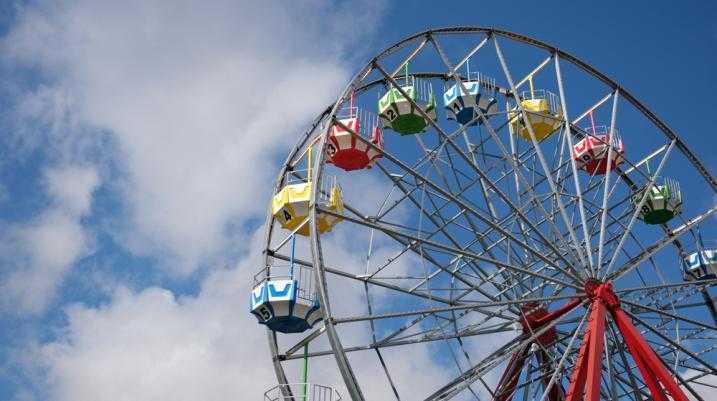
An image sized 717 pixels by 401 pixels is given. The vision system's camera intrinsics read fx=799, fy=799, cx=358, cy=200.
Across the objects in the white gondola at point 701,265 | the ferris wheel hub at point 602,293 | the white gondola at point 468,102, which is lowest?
the ferris wheel hub at point 602,293

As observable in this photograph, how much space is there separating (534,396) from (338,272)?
4.14m

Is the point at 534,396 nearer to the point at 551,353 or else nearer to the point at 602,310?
the point at 551,353

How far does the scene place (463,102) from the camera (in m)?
16.6

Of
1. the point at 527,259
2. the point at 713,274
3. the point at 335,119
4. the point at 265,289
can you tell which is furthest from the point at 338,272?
the point at 713,274

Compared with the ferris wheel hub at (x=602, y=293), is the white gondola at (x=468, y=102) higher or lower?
higher

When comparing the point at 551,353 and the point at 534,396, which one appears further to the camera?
the point at 551,353

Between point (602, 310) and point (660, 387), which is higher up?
point (602, 310)

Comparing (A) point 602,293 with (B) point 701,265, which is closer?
(A) point 602,293

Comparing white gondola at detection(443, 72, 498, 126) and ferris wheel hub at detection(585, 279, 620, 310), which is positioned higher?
white gondola at detection(443, 72, 498, 126)

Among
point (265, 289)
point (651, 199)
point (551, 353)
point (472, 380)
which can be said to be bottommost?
point (472, 380)

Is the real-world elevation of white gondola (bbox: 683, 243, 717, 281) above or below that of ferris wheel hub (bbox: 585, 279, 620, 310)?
above

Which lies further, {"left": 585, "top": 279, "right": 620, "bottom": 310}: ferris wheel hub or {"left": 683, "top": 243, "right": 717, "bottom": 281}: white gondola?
{"left": 683, "top": 243, "right": 717, "bottom": 281}: white gondola

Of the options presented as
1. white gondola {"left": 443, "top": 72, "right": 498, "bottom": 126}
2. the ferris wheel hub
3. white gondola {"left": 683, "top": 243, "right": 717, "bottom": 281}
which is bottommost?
the ferris wheel hub

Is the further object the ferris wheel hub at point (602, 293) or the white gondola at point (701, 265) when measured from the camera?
the white gondola at point (701, 265)
